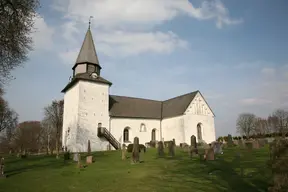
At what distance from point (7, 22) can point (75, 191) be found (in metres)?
9.23

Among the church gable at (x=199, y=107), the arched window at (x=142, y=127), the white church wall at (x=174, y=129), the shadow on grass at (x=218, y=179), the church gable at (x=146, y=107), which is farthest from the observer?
the church gable at (x=199, y=107)

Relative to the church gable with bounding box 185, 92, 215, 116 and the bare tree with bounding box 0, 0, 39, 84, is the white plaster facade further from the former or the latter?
the bare tree with bounding box 0, 0, 39, 84

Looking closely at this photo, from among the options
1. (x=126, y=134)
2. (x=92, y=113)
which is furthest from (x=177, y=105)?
(x=92, y=113)

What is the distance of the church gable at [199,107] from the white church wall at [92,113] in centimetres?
1222

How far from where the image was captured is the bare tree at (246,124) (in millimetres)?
60500

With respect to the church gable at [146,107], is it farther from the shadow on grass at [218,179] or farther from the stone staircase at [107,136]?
the shadow on grass at [218,179]

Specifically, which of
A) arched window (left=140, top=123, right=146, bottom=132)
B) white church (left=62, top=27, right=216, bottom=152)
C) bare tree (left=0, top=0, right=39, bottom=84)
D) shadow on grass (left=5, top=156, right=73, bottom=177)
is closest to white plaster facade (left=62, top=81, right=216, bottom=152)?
white church (left=62, top=27, right=216, bottom=152)

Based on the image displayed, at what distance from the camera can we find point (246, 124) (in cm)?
6141

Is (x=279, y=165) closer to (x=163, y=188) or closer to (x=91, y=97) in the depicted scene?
(x=163, y=188)

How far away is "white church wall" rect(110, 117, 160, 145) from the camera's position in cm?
3083

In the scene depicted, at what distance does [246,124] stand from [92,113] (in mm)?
47950

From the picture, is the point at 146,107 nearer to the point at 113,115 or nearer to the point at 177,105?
the point at 177,105

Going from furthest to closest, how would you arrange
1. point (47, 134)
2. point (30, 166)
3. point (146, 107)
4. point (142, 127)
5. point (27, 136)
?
point (47, 134)
point (27, 136)
point (146, 107)
point (142, 127)
point (30, 166)

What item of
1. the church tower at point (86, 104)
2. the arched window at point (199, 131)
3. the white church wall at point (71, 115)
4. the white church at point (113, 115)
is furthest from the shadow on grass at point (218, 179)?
the arched window at point (199, 131)
